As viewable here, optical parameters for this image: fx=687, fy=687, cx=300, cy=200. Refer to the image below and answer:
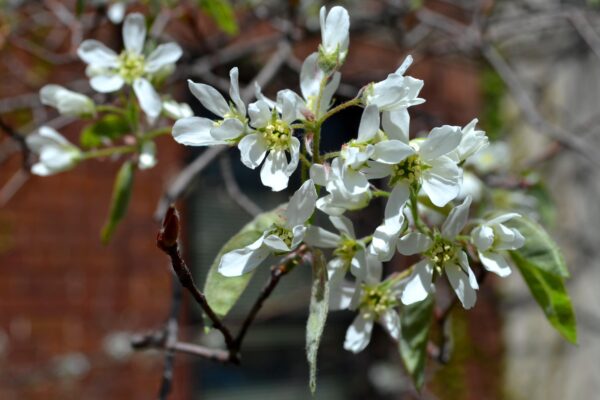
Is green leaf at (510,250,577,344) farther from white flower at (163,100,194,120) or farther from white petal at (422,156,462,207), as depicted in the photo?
A: white flower at (163,100,194,120)

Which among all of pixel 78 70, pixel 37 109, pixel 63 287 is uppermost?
pixel 37 109

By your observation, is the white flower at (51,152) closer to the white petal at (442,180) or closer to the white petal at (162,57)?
the white petal at (162,57)

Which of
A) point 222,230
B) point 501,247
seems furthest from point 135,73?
point 222,230

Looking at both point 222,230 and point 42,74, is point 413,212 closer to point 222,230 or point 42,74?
point 42,74

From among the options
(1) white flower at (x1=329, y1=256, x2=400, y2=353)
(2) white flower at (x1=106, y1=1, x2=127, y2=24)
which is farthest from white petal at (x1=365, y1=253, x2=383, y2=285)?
(2) white flower at (x1=106, y1=1, x2=127, y2=24)

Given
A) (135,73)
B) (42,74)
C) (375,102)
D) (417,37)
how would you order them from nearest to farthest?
1. (375,102)
2. (135,73)
3. (417,37)
4. (42,74)
